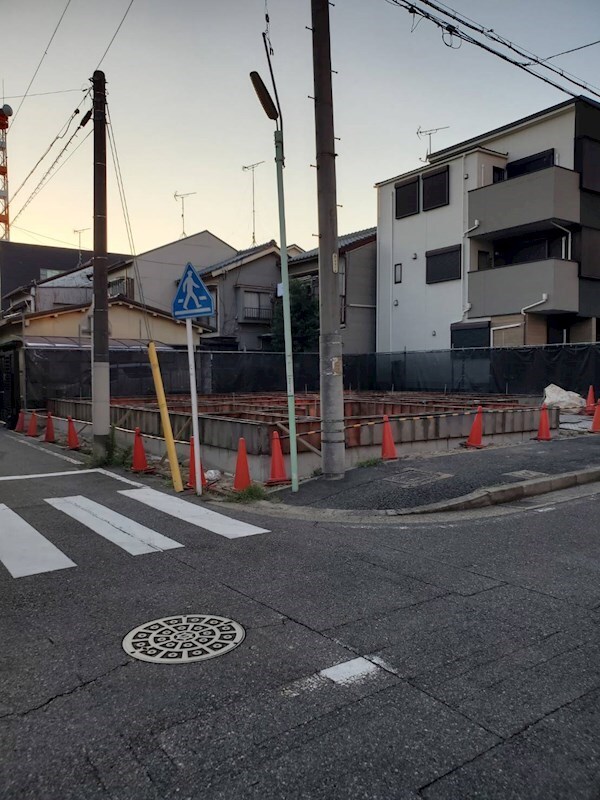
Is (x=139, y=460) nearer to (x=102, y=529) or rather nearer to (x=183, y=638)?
(x=102, y=529)

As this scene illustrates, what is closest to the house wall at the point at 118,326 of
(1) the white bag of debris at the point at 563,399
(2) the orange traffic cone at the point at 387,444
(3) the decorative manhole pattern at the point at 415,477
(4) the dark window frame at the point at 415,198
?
(4) the dark window frame at the point at 415,198

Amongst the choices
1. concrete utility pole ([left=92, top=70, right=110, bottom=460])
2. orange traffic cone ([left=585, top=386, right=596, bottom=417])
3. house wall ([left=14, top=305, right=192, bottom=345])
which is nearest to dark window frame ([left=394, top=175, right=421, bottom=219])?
house wall ([left=14, top=305, right=192, bottom=345])

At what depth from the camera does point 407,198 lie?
2919 centimetres

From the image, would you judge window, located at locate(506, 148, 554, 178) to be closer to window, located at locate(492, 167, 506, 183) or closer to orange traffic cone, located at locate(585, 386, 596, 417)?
window, located at locate(492, 167, 506, 183)

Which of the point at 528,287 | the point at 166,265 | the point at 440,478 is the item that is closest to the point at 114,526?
the point at 440,478

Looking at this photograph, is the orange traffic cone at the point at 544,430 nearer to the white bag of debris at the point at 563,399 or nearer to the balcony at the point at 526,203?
the white bag of debris at the point at 563,399

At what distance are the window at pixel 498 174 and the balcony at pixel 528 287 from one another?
4346mm

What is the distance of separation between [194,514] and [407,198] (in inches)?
1011

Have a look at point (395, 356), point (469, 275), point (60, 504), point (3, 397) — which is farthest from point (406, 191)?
point (60, 504)

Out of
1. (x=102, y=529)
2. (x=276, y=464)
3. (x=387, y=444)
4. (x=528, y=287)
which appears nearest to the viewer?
(x=102, y=529)

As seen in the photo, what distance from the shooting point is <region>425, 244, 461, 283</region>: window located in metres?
Result: 26.9

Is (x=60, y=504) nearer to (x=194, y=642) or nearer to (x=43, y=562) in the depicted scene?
(x=43, y=562)

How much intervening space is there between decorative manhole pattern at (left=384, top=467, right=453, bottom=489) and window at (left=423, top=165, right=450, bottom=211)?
21.5 metres

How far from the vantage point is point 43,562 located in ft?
17.2
